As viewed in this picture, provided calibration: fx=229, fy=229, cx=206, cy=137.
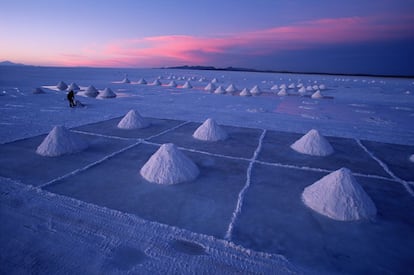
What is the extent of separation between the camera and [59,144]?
5.34 meters

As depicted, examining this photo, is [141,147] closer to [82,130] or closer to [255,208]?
[82,130]

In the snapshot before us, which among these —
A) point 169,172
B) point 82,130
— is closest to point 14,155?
point 82,130

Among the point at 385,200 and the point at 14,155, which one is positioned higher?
the point at 14,155

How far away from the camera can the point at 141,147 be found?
6121 millimetres

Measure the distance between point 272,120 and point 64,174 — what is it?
8175 mm

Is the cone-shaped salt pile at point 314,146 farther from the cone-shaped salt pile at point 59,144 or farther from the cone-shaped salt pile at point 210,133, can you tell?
the cone-shaped salt pile at point 59,144

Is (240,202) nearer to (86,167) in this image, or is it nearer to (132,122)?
(86,167)

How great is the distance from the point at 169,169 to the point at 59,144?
2.97 meters

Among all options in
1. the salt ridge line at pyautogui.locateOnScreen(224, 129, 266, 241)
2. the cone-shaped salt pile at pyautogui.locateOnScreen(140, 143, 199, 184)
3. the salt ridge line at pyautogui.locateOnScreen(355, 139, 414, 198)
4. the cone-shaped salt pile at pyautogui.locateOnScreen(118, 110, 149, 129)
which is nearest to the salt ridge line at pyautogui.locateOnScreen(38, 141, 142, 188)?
the cone-shaped salt pile at pyautogui.locateOnScreen(140, 143, 199, 184)

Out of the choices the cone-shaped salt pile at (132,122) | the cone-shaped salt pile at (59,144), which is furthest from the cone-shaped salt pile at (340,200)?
the cone-shaped salt pile at (132,122)

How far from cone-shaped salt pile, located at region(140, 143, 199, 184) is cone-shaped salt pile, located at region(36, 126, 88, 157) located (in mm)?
2201

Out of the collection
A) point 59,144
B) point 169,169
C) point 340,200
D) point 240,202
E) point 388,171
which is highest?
point 59,144

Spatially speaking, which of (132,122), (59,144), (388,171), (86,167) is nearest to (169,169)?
(86,167)

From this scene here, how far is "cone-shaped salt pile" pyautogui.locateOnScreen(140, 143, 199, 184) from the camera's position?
13.8 feet
